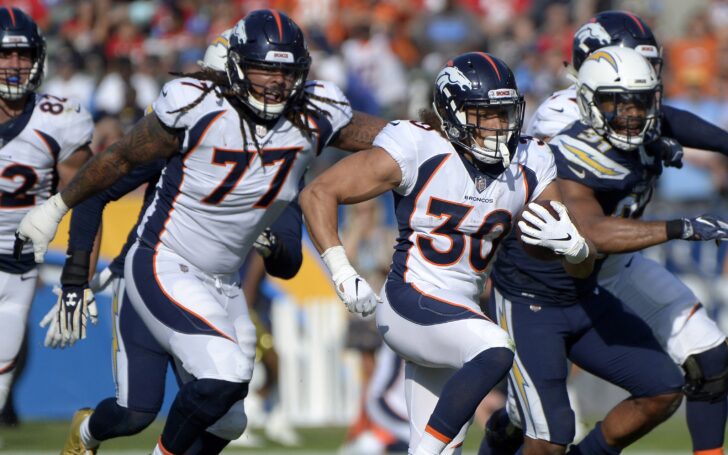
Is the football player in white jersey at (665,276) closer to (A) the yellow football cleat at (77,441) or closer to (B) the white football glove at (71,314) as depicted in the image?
(B) the white football glove at (71,314)

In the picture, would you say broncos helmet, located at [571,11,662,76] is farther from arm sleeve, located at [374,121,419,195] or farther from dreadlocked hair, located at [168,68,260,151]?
dreadlocked hair, located at [168,68,260,151]

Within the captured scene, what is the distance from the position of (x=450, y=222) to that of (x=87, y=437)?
1.98m

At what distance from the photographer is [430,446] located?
5.03 metres

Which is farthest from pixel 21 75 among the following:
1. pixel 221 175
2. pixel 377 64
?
pixel 377 64

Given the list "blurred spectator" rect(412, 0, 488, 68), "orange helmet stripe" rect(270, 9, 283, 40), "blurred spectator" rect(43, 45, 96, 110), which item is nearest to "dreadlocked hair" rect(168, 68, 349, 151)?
"orange helmet stripe" rect(270, 9, 283, 40)

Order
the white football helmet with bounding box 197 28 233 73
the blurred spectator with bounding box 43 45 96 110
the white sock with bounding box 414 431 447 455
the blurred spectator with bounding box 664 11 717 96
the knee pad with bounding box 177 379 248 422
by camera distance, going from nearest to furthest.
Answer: the white sock with bounding box 414 431 447 455 < the knee pad with bounding box 177 379 248 422 < the white football helmet with bounding box 197 28 233 73 < the blurred spectator with bounding box 43 45 96 110 < the blurred spectator with bounding box 664 11 717 96

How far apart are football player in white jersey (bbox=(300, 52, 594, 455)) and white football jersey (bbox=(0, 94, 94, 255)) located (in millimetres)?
1627

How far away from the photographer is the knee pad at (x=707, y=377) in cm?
579

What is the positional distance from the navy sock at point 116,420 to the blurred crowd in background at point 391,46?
16.2 feet

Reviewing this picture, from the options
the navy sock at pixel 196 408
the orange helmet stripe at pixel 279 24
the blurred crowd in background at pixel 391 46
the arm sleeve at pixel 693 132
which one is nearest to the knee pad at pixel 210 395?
the navy sock at pixel 196 408

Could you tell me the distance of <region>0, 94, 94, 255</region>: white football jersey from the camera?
6.14 meters

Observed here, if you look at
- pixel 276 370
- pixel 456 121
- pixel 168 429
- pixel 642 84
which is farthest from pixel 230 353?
pixel 276 370

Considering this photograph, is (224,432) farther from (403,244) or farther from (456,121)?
(456,121)

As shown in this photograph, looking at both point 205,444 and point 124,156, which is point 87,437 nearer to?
point 205,444
